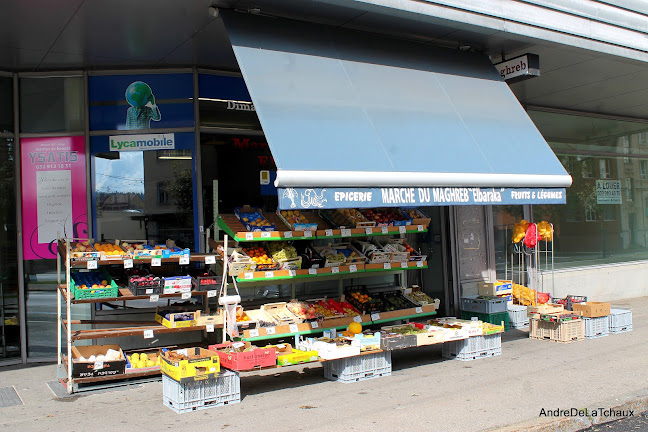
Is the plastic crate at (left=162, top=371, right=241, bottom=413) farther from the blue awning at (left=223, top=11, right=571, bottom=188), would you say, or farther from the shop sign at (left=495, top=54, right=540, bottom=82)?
the shop sign at (left=495, top=54, right=540, bottom=82)

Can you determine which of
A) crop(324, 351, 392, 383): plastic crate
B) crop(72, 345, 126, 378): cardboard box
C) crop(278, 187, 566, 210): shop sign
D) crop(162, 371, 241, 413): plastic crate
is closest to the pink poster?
crop(72, 345, 126, 378): cardboard box

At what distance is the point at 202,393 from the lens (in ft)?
21.0

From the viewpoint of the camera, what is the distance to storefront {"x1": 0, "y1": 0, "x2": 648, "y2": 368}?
264 inches

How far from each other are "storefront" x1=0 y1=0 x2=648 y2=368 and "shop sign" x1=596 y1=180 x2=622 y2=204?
14.2 feet

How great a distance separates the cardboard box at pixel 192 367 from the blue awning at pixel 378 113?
2067mm

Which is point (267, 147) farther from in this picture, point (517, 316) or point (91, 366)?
point (517, 316)

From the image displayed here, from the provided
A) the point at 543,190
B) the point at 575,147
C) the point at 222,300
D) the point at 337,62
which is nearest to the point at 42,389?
the point at 222,300

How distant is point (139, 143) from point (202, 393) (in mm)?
4305

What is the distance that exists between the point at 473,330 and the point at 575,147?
7.60 metres

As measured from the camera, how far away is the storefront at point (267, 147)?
22.0 ft

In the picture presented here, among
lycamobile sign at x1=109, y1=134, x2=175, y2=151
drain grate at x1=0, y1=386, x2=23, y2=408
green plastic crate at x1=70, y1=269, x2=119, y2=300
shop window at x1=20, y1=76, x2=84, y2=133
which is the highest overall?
shop window at x1=20, y1=76, x2=84, y2=133

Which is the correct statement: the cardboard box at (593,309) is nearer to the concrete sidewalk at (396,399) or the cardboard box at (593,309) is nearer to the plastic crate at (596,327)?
the plastic crate at (596,327)

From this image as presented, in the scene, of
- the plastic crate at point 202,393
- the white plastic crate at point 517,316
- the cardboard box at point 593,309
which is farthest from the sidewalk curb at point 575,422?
the white plastic crate at point 517,316

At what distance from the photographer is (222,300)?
745 cm
